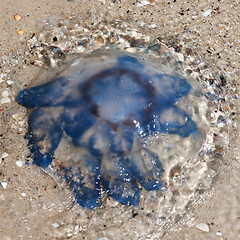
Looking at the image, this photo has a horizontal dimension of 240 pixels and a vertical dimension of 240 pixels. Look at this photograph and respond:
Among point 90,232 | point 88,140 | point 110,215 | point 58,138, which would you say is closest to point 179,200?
point 110,215

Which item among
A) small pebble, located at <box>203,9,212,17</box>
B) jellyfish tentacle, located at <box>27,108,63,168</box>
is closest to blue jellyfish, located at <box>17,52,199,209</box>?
jellyfish tentacle, located at <box>27,108,63,168</box>

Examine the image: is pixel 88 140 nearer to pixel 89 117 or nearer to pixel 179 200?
pixel 89 117

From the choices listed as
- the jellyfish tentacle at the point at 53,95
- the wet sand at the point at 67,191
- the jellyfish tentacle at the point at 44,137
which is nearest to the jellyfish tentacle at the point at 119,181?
the wet sand at the point at 67,191

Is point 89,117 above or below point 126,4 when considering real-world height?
below

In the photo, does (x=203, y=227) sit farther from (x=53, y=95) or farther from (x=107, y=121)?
(x=53, y=95)

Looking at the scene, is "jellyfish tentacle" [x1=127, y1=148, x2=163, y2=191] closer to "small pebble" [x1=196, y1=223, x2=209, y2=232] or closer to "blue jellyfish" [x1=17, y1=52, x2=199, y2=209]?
"blue jellyfish" [x1=17, y1=52, x2=199, y2=209]

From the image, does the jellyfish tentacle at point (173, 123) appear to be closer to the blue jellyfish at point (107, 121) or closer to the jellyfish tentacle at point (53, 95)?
the blue jellyfish at point (107, 121)
